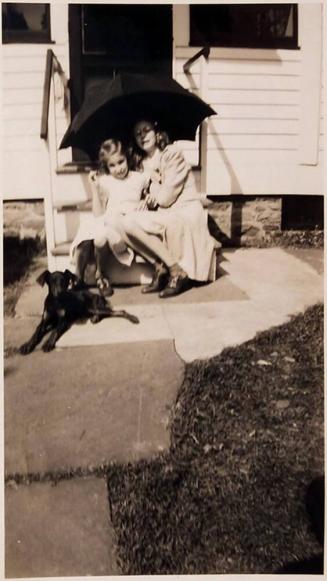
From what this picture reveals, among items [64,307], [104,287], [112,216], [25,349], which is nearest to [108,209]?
[112,216]

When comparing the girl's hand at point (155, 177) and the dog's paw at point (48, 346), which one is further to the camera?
the girl's hand at point (155, 177)

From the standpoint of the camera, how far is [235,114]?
1977mm

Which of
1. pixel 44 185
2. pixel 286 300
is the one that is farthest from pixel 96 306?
pixel 286 300

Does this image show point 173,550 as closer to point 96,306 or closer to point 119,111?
point 96,306

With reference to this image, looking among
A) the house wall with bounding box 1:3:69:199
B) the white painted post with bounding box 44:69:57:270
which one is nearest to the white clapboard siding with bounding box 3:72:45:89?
the house wall with bounding box 1:3:69:199

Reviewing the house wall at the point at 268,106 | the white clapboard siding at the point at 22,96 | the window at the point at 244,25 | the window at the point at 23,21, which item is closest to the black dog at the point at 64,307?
the white clapboard siding at the point at 22,96

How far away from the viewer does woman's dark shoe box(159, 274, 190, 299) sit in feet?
6.71

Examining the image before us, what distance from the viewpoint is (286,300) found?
77.4 inches

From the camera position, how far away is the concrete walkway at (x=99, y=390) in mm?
1556

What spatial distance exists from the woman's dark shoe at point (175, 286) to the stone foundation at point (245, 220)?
314mm

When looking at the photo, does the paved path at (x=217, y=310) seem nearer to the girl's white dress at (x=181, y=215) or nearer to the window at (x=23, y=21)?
the girl's white dress at (x=181, y=215)

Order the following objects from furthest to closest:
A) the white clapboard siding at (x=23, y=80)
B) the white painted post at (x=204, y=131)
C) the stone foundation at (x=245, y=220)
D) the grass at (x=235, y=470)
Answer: the stone foundation at (x=245, y=220)
the white painted post at (x=204, y=131)
the white clapboard siding at (x=23, y=80)
the grass at (x=235, y=470)

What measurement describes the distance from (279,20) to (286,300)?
46.0 inches

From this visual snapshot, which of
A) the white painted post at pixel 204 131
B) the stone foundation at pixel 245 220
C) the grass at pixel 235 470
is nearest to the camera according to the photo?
the grass at pixel 235 470
